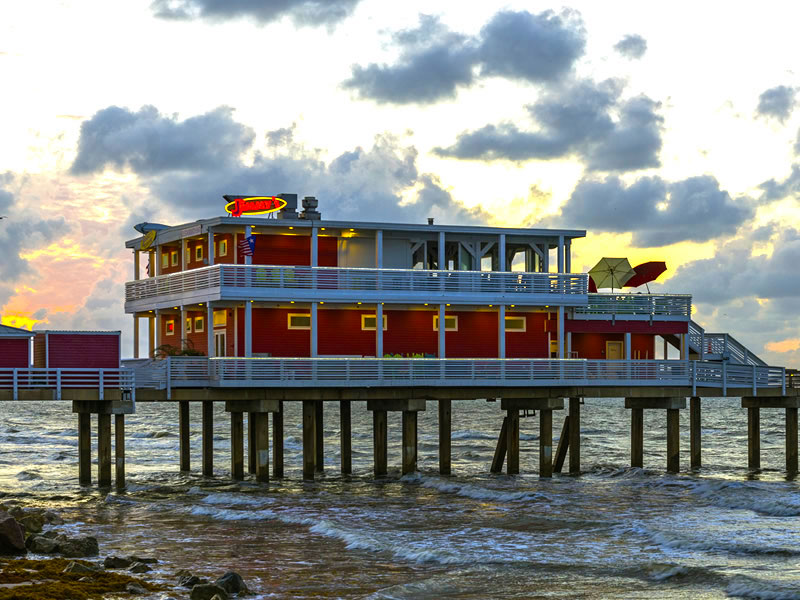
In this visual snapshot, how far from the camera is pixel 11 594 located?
21.5 metres

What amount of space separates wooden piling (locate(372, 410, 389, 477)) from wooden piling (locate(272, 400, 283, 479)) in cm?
392

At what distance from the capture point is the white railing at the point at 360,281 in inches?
1676

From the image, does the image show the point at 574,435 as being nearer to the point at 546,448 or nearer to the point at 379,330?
the point at 546,448

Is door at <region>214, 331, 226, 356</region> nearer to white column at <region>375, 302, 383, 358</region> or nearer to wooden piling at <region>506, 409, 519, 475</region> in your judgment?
white column at <region>375, 302, 383, 358</region>

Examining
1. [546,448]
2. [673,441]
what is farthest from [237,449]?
[673,441]

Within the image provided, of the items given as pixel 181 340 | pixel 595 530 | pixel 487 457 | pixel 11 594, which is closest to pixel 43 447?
pixel 487 457

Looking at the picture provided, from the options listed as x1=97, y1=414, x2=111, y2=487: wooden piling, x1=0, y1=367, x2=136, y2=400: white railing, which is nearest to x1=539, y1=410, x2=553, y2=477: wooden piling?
x1=0, y1=367, x2=136, y2=400: white railing

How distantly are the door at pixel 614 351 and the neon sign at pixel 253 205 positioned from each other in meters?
15.0

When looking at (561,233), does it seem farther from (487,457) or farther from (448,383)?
(487,457)

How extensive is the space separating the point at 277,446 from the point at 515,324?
1109 centimetres

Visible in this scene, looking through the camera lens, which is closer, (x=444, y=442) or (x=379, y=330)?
(x=379, y=330)

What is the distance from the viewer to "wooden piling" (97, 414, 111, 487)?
39.3m


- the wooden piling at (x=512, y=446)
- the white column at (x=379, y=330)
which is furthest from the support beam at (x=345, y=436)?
the wooden piling at (x=512, y=446)

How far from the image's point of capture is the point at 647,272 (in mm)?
49844
